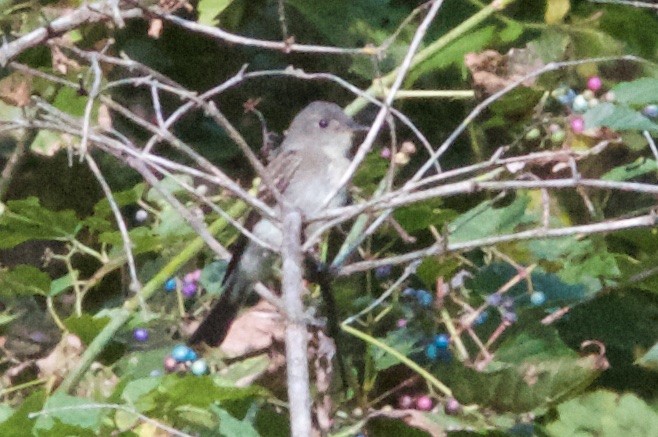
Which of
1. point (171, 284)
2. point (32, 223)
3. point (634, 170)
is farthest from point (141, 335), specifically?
point (634, 170)

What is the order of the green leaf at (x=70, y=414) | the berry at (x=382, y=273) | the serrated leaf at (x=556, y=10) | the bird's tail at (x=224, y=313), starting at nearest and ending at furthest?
1. the green leaf at (x=70, y=414)
2. the bird's tail at (x=224, y=313)
3. the berry at (x=382, y=273)
4. the serrated leaf at (x=556, y=10)

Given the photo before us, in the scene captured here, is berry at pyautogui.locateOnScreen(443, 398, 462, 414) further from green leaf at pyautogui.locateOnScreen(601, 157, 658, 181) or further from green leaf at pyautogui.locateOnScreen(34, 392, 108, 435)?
green leaf at pyautogui.locateOnScreen(34, 392, 108, 435)

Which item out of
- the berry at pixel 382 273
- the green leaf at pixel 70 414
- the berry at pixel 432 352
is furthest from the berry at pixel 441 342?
the green leaf at pixel 70 414

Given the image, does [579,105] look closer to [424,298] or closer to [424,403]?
[424,298]

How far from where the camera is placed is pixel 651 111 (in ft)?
5.73

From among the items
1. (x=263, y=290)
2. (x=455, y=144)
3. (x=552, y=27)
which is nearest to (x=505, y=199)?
(x=455, y=144)

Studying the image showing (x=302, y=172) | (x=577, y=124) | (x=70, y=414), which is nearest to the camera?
(x=70, y=414)

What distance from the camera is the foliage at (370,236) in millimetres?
1355

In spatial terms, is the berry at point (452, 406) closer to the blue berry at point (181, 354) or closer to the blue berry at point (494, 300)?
the blue berry at point (494, 300)

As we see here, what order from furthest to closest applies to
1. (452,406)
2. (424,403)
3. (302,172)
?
(302,172)
(424,403)
(452,406)

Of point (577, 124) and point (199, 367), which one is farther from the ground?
point (577, 124)

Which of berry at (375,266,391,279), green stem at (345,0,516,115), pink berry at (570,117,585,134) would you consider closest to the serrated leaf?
green stem at (345,0,516,115)

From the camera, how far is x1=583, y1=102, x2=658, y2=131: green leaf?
169cm

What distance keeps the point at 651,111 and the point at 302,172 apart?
0.98m
